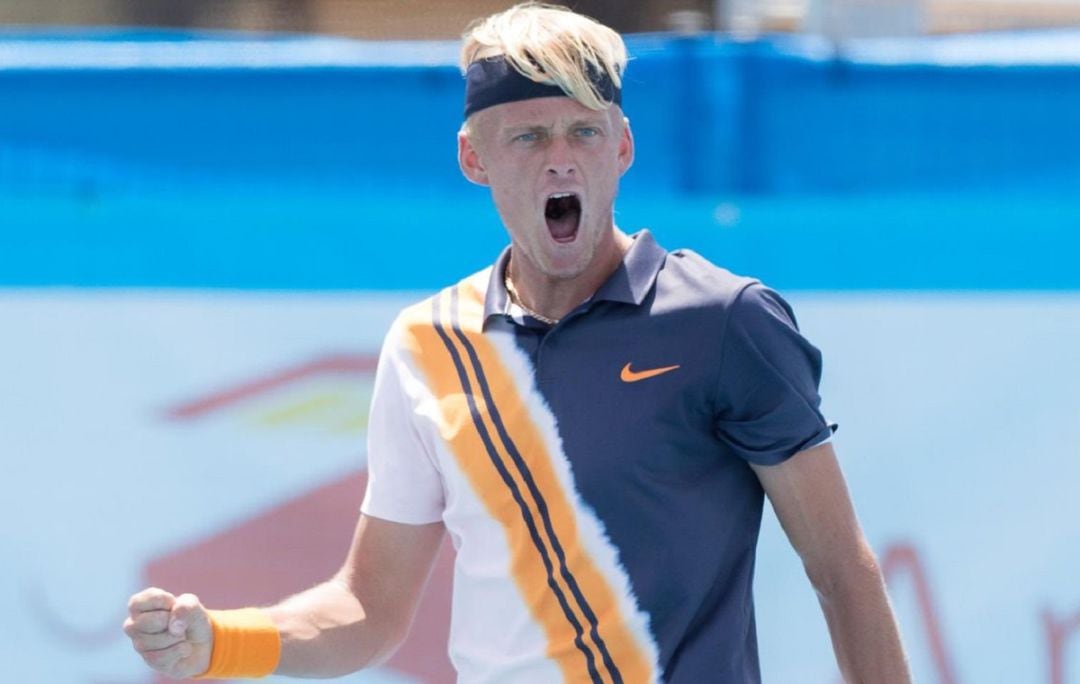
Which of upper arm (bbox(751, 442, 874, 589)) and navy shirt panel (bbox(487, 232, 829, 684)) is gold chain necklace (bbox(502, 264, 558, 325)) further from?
upper arm (bbox(751, 442, 874, 589))

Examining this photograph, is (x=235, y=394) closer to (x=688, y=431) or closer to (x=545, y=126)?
(x=545, y=126)

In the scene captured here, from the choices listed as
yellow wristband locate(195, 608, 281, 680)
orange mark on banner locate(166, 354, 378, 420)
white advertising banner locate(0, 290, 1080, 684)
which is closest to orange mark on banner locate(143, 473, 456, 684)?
white advertising banner locate(0, 290, 1080, 684)

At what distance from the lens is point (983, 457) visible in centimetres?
289

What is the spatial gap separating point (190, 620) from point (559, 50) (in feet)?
2.85

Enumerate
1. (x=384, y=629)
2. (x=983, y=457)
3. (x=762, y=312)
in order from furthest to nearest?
(x=983, y=457)
(x=384, y=629)
(x=762, y=312)

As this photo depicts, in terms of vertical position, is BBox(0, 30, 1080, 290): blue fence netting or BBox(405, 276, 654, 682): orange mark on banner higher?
BBox(0, 30, 1080, 290): blue fence netting

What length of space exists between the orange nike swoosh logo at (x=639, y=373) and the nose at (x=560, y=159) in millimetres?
267

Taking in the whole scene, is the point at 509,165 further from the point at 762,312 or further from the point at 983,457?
the point at 983,457

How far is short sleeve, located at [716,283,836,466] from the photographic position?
185cm

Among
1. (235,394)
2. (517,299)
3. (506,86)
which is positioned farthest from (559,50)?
(235,394)

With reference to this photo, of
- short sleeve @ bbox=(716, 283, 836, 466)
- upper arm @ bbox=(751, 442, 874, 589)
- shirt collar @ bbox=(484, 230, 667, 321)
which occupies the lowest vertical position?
upper arm @ bbox=(751, 442, 874, 589)

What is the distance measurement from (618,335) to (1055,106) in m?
1.51

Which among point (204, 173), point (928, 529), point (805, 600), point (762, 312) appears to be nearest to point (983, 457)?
point (928, 529)

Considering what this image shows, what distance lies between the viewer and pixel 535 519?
1978 millimetres
